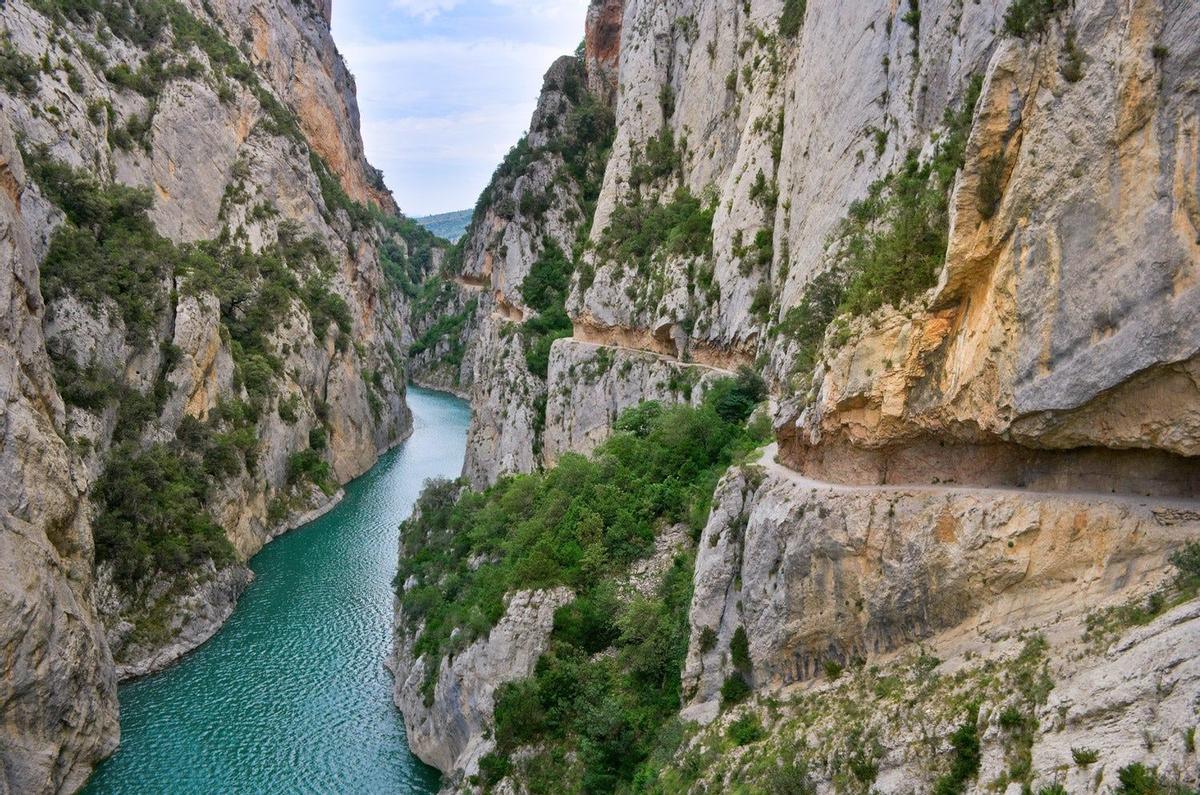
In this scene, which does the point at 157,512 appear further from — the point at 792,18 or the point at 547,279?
the point at 792,18

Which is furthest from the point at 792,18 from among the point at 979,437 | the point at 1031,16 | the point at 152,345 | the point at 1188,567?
the point at 152,345

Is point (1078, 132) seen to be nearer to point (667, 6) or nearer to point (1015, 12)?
point (1015, 12)

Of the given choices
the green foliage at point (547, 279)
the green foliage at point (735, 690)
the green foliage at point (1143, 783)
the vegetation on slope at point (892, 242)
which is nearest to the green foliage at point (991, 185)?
the vegetation on slope at point (892, 242)

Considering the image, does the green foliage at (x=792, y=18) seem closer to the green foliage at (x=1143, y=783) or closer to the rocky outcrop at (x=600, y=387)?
the rocky outcrop at (x=600, y=387)

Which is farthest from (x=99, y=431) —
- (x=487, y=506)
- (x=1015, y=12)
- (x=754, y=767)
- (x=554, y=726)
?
(x=1015, y=12)

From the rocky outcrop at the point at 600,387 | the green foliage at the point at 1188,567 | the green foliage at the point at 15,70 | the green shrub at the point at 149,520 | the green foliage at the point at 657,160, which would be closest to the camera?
the green foliage at the point at 1188,567

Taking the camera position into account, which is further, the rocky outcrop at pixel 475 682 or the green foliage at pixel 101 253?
the green foliage at pixel 101 253
